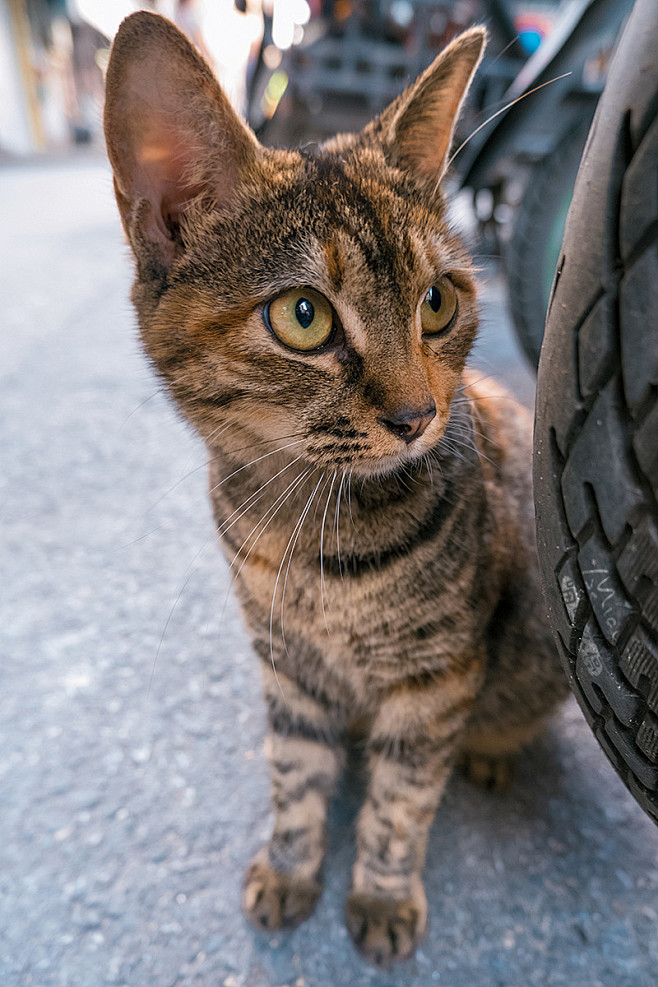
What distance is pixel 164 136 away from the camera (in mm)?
750

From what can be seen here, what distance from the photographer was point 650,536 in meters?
0.48

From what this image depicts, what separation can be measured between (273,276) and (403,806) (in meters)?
0.72

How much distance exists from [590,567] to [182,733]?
0.85 meters

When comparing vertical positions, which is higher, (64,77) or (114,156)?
(64,77)

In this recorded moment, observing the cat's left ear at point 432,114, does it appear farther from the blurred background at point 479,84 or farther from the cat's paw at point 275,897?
the cat's paw at point 275,897

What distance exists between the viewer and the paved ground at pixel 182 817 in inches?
33.5

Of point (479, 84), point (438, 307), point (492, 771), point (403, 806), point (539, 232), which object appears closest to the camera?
point (438, 307)

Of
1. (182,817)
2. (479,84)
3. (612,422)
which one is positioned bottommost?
(182,817)

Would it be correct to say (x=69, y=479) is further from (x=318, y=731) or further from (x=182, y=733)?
(x=318, y=731)

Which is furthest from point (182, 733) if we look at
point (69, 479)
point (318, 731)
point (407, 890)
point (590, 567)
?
point (69, 479)

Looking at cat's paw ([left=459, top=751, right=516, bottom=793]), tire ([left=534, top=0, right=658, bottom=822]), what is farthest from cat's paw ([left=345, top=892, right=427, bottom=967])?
tire ([left=534, top=0, right=658, bottom=822])

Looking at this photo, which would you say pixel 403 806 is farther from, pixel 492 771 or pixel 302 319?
pixel 302 319

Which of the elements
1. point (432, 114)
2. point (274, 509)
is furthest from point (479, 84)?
point (274, 509)

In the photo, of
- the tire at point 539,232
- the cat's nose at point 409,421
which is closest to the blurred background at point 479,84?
the tire at point 539,232
